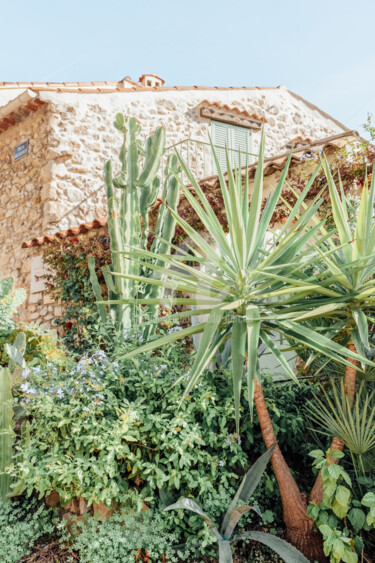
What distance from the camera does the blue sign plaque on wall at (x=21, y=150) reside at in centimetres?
795

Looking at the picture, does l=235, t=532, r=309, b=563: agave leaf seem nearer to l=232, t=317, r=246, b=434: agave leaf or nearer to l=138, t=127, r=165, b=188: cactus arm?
l=232, t=317, r=246, b=434: agave leaf

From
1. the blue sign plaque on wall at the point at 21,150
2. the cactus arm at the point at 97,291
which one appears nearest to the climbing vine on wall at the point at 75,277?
the cactus arm at the point at 97,291

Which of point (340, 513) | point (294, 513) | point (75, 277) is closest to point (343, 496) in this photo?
point (340, 513)

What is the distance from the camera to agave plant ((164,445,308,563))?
8.48 ft

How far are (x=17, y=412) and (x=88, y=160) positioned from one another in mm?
5055

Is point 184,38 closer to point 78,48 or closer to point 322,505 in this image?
point 78,48

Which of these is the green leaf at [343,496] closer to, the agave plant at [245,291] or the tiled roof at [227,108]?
the agave plant at [245,291]

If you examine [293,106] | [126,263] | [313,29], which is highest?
[293,106]

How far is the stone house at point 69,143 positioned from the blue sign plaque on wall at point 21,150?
0.05 feet

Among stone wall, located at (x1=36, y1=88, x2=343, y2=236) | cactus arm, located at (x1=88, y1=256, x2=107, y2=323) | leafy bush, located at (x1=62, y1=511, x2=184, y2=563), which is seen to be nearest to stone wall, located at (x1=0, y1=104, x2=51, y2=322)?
stone wall, located at (x1=36, y1=88, x2=343, y2=236)

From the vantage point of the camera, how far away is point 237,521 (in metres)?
2.74

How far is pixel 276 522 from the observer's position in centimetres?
306

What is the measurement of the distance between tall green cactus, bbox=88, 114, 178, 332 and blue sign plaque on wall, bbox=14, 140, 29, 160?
3807mm

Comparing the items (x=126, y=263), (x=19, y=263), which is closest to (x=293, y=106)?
(x=19, y=263)
